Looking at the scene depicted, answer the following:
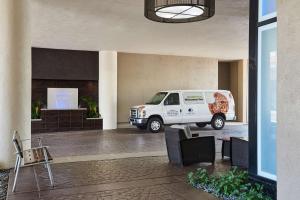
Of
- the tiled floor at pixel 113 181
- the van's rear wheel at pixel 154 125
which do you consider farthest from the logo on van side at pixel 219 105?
the tiled floor at pixel 113 181

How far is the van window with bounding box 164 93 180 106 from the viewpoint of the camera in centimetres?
1341

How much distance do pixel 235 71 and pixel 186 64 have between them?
357 centimetres

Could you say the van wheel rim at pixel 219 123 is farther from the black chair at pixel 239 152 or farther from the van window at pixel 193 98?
the black chair at pixel 239 152

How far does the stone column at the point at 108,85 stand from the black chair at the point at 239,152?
8.30 m

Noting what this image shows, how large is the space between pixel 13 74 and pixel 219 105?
969cm

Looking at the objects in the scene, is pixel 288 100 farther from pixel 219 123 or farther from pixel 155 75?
pixel 155 75

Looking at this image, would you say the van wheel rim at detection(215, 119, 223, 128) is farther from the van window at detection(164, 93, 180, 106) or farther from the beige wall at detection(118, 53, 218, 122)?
the beige wall at detection(118, 53, 218, 122)

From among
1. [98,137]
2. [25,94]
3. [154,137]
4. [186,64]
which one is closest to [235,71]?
[186,64]

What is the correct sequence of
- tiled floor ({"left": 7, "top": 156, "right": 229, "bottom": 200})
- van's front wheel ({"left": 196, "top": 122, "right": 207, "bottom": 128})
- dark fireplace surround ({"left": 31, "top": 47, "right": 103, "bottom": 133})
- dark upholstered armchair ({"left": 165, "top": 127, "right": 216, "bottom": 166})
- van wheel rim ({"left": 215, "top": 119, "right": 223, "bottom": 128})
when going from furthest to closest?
van's front wheel ({"left": 196, "top": 122, "right": 207, "bottom": 128})
van wheel rim ({"left": 215, "top": 119, "right": 223, "bottom": 128})
dark fireplace surround ({"left": 31, "top": 47, "right": 103, "bottom": 133})
dark upholstered armchair ({"left": 165, "top": 127, "right": 216, "bottom": 166})
tiled floor ({"left": 7, "top": 156, "right": 229, "bottom": 200})

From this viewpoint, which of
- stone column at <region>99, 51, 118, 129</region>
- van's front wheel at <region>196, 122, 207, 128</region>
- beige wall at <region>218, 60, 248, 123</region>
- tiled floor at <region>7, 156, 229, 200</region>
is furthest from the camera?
beige wall at <region>218, 60, 248, 123</region>

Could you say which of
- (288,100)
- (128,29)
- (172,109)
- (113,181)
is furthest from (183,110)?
(288,100)

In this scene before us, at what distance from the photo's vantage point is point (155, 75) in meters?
15.8

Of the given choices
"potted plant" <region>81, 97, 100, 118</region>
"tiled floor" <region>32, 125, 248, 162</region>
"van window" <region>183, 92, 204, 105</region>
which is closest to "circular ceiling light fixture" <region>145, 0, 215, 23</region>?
"tiled floor" <region>32, 125, 248, 162</region>

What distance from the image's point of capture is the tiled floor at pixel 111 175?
4.73 metres
